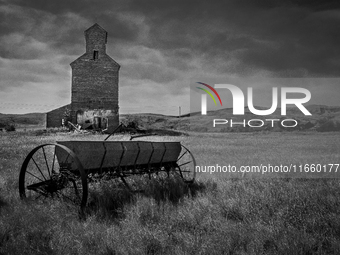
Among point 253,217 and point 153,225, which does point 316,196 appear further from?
point 153,225

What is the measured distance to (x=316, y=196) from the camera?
5547 mm

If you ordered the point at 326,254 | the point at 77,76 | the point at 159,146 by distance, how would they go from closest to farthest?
the point at 326,254
the point at 159,146
the point at 77,76

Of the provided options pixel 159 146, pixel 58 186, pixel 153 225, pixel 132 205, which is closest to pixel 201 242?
pixel 153 225

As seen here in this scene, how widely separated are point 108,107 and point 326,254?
28.1 meters

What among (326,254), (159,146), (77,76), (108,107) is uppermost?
(77,76)

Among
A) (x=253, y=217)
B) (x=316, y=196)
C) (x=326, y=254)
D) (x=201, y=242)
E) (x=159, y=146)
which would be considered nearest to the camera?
(x=326, y=254)

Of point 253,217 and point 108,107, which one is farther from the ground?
point 108,107

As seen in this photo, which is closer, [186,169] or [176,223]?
[176,223]

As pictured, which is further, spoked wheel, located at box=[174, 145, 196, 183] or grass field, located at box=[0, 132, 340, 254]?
spoked wheel, located at box=[174, 145, 196, 183]

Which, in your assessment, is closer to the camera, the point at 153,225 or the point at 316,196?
the point at 153,225

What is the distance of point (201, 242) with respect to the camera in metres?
3.82

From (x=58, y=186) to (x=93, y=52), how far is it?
90.9ft

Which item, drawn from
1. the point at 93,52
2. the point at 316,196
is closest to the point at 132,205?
the point at 316,196

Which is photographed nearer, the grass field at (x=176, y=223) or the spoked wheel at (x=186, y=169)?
the grass field at (x=176, y=223)
